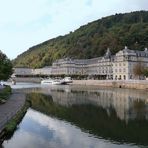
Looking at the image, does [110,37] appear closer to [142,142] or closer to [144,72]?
[144,72]

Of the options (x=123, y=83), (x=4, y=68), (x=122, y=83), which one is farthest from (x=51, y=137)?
(x=122, y=83)

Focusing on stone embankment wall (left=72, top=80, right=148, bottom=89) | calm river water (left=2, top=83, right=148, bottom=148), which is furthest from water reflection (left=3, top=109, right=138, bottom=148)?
stone embankment wall (left=72, top=80, right=148, bottom=89)

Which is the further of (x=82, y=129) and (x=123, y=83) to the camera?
(x=123, y=83)

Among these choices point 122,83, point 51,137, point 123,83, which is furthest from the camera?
point 122,83

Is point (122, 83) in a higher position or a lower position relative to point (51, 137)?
higher

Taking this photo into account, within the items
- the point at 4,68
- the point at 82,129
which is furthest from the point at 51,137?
the point at 4,68

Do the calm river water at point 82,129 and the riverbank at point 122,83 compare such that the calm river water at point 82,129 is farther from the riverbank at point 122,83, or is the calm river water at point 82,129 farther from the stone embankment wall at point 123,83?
the stone embankment wall at point 123,83

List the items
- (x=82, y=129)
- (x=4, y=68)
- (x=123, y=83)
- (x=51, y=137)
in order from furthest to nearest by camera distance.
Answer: (x=123, y=83) → (x=4, y=68) → (x=82, y=129) → (x=51, y=137)

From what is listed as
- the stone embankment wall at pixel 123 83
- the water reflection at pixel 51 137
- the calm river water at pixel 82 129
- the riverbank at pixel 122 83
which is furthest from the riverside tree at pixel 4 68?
the stone embankment wall at pixel 123 83

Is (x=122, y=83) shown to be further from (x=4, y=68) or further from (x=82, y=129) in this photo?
(x=82, y=129)

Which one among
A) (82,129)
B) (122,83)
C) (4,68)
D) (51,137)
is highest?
(4,68)

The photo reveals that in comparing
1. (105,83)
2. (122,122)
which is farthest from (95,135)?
(105,83)

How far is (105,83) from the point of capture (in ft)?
418

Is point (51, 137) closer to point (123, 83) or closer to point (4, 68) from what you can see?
point (4, 68)
